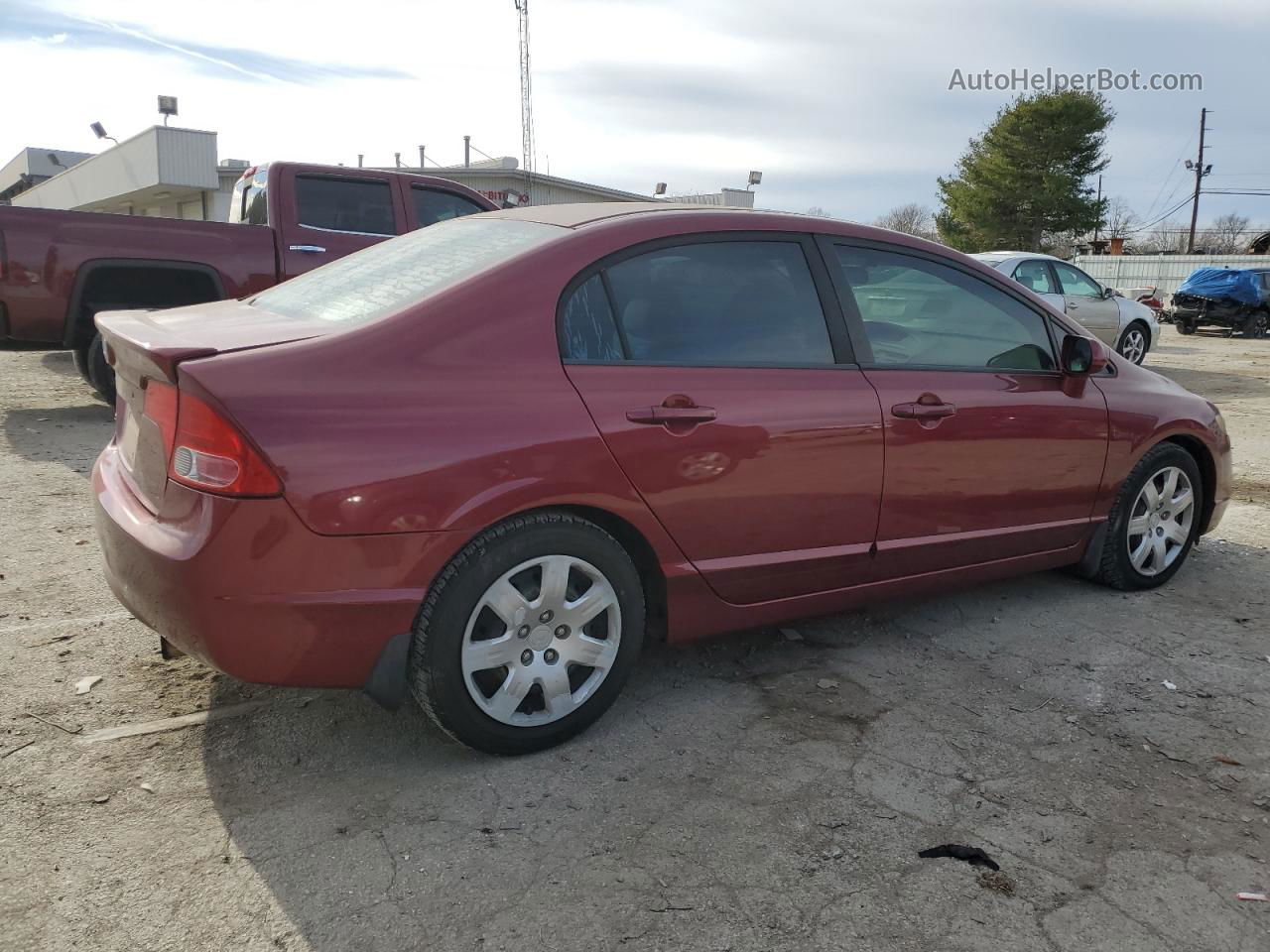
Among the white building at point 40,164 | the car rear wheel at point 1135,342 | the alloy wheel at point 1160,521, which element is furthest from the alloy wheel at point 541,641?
the white building at point 40,164

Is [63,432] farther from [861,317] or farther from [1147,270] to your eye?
[1147,270]

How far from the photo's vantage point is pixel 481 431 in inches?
109

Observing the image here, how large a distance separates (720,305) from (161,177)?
29996 millimetres

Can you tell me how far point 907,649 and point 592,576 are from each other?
5.08 ft

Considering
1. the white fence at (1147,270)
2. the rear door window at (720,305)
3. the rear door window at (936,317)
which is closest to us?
the rear door window at (720,305)

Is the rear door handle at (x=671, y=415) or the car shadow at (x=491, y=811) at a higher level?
the rear door handle at (x=671, y=415)

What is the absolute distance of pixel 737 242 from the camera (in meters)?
3.46

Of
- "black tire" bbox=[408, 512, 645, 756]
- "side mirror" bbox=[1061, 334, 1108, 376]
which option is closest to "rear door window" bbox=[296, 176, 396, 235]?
"side mirror" bbox=[1061, 334, 1108, 376]

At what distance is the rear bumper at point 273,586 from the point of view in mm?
2533

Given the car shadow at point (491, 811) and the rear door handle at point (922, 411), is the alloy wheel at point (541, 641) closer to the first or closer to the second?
the car shadow at point (491, 811)

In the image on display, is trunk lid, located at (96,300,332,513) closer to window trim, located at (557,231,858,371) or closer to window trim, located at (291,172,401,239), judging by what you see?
window trim, located at (557,231,858,371)

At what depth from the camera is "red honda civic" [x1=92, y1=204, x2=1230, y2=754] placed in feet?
8.50

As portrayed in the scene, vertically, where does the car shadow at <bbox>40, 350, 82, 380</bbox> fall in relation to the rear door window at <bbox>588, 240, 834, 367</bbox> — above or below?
below

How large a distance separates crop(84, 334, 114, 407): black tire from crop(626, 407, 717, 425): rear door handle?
5.76 m
